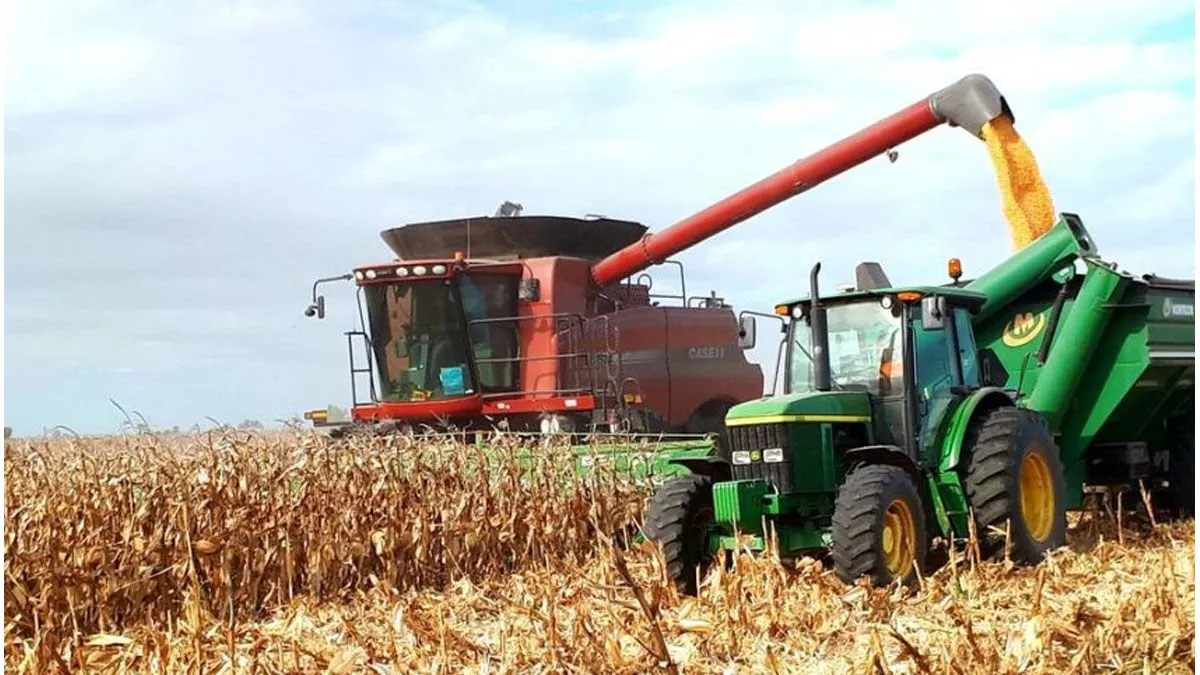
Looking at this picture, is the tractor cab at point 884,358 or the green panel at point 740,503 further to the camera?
the tractor cab at point 884,358

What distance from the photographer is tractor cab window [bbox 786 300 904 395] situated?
7215 millimetres

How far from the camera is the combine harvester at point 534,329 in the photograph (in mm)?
11469

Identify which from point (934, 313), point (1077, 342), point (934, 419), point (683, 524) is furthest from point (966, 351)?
point (683, 524)

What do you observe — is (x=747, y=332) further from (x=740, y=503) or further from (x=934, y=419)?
(x=740, y=503)

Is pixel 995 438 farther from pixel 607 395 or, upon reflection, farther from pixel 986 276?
pixel 607 395

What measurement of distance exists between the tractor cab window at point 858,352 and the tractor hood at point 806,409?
0.19m

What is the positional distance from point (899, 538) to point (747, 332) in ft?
5.68

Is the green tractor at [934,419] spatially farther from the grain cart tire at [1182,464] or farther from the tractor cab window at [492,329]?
the tractor cab window at [492,329]

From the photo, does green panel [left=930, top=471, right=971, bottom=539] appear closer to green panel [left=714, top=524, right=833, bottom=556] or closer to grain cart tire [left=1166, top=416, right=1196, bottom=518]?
green panel [left=714, top=524, right=833, bottom=556]

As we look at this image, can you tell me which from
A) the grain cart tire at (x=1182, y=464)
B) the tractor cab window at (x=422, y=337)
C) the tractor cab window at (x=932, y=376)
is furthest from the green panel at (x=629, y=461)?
the grain cart tire at (x=1182, y=464)

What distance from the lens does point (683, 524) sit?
6695mm

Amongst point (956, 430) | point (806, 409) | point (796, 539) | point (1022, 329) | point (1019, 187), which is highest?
point (1019, 187)

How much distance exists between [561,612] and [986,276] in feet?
13.8

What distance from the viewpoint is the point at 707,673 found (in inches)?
185
